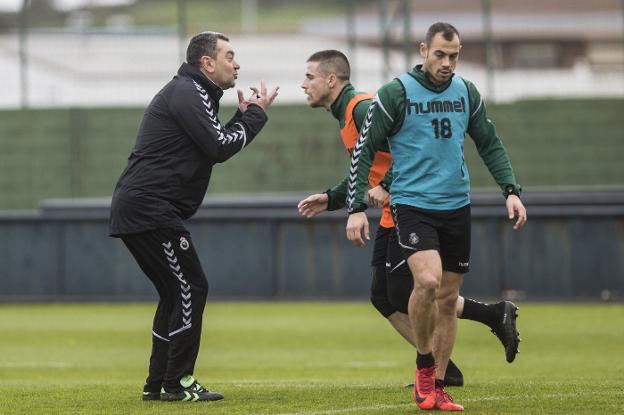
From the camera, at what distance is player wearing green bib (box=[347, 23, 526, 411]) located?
26.2 ft

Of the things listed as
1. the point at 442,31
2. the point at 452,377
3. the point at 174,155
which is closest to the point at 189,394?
the point at 174,155

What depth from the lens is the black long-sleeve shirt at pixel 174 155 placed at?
8516 millimetres

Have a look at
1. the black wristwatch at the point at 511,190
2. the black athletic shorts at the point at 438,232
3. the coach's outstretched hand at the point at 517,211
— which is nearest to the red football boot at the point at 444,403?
the black athletic shorts at the point at 438,232

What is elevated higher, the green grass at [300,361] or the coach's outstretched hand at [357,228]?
the coach's outstretched hand at [357,228]

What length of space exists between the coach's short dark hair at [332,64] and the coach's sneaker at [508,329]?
2.02m

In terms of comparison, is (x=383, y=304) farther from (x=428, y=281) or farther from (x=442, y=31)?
(x=442, y=31)

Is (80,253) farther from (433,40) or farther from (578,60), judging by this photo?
(433,40)

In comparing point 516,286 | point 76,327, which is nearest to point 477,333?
point 516,286

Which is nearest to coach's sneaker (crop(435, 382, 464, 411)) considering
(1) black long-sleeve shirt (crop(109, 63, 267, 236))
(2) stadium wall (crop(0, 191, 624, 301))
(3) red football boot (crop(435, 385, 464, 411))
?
(3) red football boot (crop(435, 385, 464, 411))

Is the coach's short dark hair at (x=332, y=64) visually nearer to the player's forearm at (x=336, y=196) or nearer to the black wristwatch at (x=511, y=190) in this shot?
the player's forearm at (x=336, y=196)

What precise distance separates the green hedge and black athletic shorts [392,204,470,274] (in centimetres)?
1428

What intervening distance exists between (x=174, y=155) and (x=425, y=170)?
1646mm

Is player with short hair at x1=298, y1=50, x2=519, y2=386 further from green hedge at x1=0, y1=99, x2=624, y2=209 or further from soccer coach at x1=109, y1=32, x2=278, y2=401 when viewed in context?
green hedge at x1=0, y1=99, x2=624, y2=209

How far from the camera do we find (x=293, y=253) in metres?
20.8
